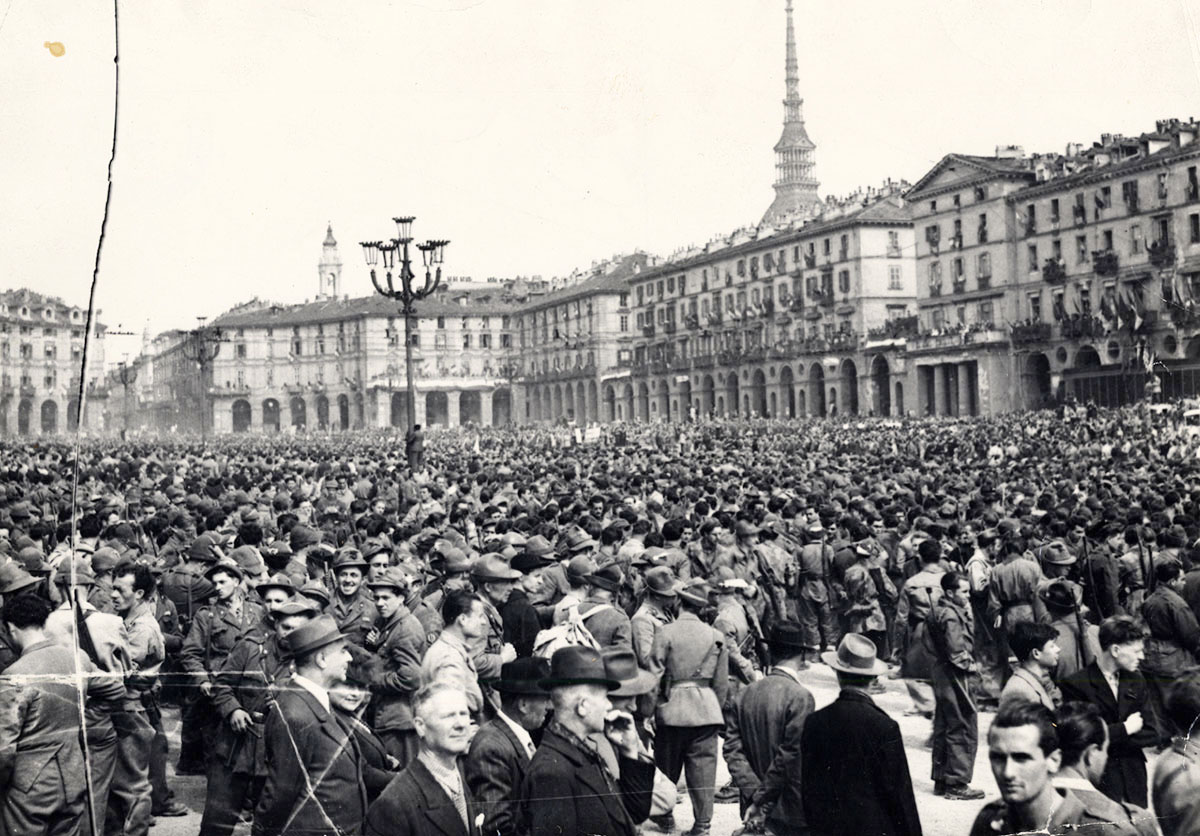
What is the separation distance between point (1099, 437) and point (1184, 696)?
84.2ft

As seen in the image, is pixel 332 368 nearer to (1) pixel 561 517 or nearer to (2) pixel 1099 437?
(2) pixel 1099 437

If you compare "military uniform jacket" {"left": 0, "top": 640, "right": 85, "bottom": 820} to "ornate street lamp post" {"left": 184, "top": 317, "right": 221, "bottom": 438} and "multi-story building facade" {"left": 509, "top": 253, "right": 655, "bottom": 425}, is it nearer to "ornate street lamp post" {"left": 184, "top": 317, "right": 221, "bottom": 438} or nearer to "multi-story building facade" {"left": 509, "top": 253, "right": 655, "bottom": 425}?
"ornate street lamp post" {"left": 184, "top": 317, "right": 221, "bottom": 438}

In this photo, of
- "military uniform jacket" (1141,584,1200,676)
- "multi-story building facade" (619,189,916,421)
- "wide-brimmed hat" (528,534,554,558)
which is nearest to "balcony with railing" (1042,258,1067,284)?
"multi-story building facade" (619,189,916,421)

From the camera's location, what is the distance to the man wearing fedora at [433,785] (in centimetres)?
429

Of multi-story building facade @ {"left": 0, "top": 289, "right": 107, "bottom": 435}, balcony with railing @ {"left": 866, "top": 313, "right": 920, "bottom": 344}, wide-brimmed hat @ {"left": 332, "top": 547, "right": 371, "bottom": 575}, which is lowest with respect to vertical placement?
wide-brimmed hat @ {"left": 332, "top": 547, "right": 371, "bottom": 575}

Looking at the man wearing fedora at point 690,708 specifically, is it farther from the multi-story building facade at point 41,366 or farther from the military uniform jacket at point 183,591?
the multi-story building facade at point 41,366

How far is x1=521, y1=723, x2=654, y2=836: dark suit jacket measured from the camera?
175 inches

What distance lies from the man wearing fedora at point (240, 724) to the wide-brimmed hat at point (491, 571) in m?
1.45

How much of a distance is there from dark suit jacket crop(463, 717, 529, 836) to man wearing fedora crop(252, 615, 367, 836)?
721 mm

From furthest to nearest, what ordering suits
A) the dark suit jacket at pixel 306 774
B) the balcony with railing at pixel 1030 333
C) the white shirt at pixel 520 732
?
the balcony with railing at pixel 1030 333 → the dark suit jacket at pixel 306 774 → the white shirt at pixel 520 732

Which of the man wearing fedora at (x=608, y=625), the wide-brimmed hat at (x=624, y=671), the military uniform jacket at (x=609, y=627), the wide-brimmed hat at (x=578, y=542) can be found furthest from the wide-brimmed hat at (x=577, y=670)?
the wide-brimmed hat at (x=578, y=542)

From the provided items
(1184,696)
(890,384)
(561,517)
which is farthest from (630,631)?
(890,384)

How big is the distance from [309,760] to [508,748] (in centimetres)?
97

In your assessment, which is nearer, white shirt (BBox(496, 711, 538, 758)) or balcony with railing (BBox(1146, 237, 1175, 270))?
white shirt (BBox(496, 711, 538, 758))
